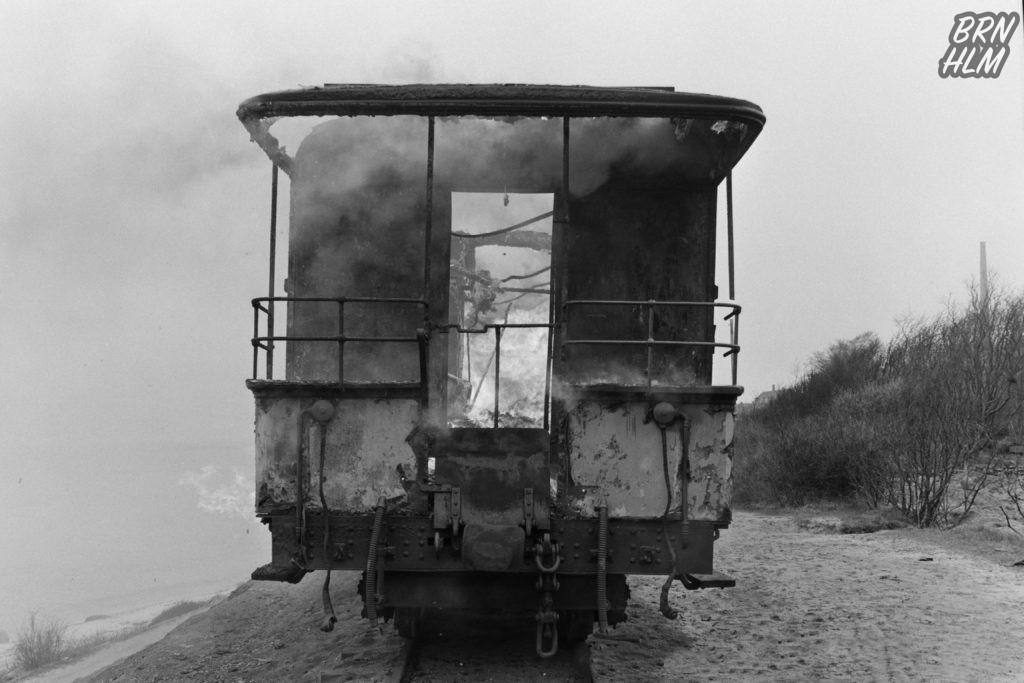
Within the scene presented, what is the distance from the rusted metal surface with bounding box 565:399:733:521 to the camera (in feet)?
19.0

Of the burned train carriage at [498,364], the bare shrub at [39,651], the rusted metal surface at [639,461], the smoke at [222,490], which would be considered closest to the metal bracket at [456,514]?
the burned train carriage at [498,364]

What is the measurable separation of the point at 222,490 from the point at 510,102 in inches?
2074

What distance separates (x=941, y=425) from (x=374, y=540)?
38.6 feet

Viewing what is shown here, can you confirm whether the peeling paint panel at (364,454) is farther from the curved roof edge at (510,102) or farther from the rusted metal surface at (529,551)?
the curved roof edge at (510,102)

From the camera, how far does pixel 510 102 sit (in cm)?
560

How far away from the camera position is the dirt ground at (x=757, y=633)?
21.6ft

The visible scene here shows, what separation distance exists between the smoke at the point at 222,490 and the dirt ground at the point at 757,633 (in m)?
42.3

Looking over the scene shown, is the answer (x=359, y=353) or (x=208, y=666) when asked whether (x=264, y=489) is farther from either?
(x=208, y=666)

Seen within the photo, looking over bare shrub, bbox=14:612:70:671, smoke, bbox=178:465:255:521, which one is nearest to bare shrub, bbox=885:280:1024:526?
bare shrub, bbox=14:612:70:671

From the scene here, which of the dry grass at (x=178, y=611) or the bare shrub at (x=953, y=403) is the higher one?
the bare shrub at (x=953, y=403)

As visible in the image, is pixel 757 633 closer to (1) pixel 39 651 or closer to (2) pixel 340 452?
(2) pixel 340 452

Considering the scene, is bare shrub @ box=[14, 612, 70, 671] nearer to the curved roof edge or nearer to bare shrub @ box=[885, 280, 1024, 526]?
the curved roof edge

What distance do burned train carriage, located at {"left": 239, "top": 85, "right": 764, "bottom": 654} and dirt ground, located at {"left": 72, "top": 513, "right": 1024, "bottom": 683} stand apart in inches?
32.5

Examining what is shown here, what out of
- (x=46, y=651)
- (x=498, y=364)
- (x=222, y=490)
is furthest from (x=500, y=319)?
(x=222, y=490)
